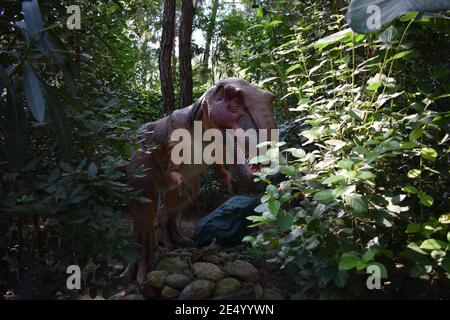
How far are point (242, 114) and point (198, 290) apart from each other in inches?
44.3

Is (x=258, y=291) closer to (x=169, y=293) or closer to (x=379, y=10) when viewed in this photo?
(x=169, y=293)

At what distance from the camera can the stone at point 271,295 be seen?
7.64 ft

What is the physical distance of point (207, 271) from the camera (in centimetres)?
262

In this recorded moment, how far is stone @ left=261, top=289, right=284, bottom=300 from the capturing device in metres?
2.33

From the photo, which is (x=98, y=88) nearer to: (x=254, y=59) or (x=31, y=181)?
(x=31, y=181)

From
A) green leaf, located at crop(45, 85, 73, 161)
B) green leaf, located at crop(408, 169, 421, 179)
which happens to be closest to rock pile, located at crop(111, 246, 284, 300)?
green leaf, located at crop(408, 169, 421, 179)

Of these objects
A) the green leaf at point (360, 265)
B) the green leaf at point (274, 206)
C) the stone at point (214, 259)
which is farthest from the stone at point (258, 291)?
the green leaf at point (360, 265)

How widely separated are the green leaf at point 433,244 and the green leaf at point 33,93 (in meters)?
1.50

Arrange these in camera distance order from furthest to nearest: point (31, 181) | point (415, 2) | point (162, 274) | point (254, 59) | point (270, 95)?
1. point (254, 59)
2. point (162, 274)
3. point (270, 95)
4. point (31, 181)
5. point (415, 2)

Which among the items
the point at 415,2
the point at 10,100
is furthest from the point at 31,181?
the point at 415,2

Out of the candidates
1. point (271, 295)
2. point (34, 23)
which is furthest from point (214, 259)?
point (34, 23)
